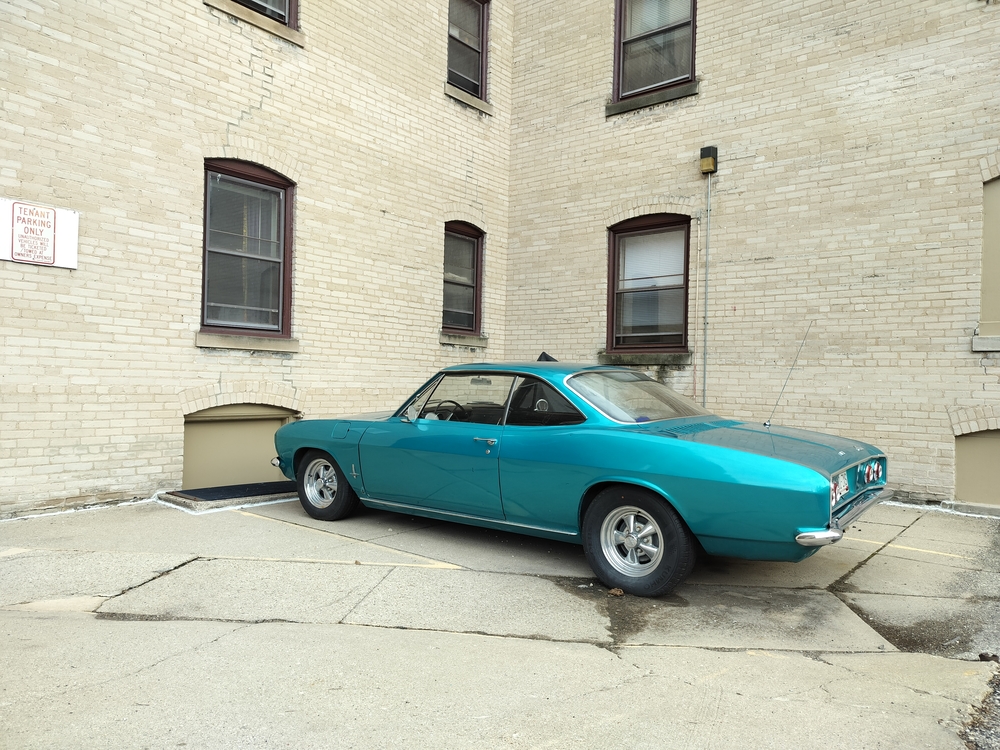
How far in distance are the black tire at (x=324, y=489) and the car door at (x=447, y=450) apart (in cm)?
35

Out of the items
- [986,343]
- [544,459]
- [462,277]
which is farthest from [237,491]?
[986,343]

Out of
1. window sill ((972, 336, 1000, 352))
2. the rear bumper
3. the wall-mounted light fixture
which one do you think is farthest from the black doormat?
window sill ((972, 336, 1000, 352))

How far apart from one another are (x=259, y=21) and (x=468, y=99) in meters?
3.35

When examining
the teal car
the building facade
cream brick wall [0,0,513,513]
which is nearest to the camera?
the teal car

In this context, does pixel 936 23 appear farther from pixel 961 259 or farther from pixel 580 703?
pixel 580 703

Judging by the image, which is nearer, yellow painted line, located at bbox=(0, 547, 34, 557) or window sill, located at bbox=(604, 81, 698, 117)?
yellow painted line, located at bbox=(0, 547, 34, 557)

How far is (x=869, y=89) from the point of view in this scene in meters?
8.28

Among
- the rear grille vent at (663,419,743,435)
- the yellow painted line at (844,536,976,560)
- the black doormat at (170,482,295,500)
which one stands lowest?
the yellow painted line at (844,536,976,560)

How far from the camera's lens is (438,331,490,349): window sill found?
34.8 ft

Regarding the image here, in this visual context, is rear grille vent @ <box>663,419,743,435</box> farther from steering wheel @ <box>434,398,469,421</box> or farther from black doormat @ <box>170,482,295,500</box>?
black doormat @ <box>170,482,295,500</box>

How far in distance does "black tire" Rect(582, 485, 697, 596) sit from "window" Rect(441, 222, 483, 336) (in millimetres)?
6349

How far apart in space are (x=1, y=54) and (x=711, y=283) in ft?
25.2

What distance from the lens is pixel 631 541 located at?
15.3ft

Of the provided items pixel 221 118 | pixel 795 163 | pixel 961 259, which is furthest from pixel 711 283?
pixel 221 118
